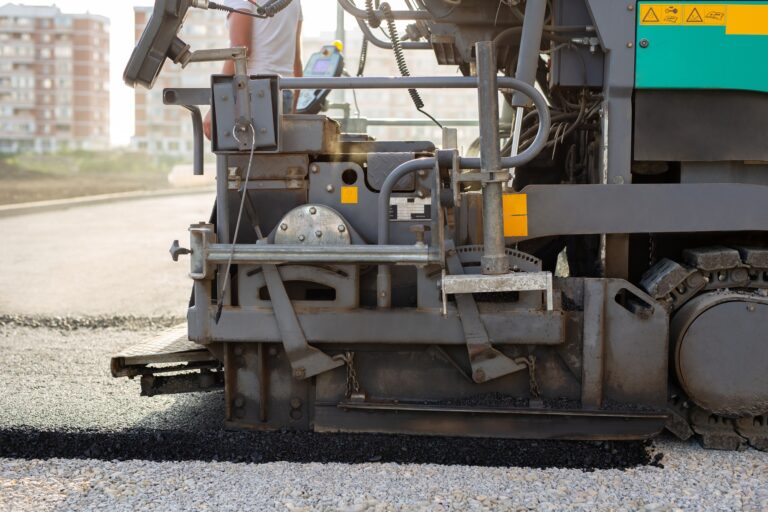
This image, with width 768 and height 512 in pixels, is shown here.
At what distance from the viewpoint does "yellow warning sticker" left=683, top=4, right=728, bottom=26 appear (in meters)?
3.97

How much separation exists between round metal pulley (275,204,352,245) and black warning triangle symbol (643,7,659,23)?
1.65 meters

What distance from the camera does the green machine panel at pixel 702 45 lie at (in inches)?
157

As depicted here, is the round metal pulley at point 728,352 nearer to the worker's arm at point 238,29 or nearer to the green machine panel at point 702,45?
the green machine panel at point 702,45

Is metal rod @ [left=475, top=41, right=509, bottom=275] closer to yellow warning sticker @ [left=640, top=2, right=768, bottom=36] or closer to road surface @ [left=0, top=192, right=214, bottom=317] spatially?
yellow warning sticker @ [left=640, top=2, right=768, bottom=36]

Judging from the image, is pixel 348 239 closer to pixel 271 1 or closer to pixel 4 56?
pixel 271 1

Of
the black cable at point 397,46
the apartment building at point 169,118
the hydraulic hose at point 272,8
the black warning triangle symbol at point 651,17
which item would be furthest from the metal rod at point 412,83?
the apartment building at point 169,118

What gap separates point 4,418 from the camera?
15.0ft

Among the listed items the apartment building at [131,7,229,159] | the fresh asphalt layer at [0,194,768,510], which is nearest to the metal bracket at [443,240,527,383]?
the fresh asphalt layer at [0,194,768,510]

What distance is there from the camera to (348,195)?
13.6ft

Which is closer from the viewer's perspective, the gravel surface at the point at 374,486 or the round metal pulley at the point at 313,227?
the gravel surface at the point at 374,486

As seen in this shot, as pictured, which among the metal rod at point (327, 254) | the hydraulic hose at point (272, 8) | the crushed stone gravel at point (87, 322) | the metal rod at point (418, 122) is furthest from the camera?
the crushed stone gravel at point (87, 322)

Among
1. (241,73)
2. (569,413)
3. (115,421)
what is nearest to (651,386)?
(569,413)

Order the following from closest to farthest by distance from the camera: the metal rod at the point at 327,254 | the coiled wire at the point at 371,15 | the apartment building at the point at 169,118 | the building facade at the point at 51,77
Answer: the metal rod at the point at 327,254 < the coiled wire at the point at 371,15 < the apartment building at the point at 169,118 < the building facade at the point at 51,77

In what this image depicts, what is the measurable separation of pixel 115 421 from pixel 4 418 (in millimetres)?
576
